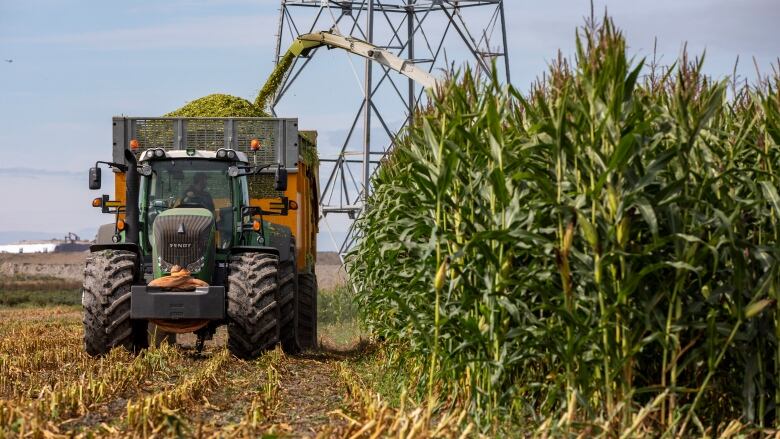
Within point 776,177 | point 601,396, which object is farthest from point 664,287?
point 776,177

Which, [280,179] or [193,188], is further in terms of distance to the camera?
[193,188]

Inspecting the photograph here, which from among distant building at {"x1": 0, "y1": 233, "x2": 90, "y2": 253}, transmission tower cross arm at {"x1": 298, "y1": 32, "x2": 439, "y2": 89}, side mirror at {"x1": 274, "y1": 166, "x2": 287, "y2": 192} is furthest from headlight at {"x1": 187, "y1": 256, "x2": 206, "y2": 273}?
distant building at {"x1": 0, "y1": 233, "x2": 90, "y2": 253}

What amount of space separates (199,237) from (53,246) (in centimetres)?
10597

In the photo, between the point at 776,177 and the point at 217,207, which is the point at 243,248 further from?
the point at 776,177

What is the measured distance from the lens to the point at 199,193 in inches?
519

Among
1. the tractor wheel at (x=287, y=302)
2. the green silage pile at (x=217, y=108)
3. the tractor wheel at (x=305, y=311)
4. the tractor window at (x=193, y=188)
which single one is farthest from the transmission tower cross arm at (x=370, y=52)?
the tractor window at (x=193, y=188)

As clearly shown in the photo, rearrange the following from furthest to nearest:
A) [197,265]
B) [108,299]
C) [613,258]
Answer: [197,265] → [108,299] → [613,258]

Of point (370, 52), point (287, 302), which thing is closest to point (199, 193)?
point (287, 302)

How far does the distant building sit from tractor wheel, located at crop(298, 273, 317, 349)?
317ft

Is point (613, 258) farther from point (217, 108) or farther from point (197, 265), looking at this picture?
point (217, 108)

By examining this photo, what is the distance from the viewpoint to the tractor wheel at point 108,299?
12.2 metres

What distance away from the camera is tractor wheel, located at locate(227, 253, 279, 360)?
40.5 feet

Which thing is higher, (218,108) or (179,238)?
(218,108)

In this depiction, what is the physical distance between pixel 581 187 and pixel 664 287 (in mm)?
791
